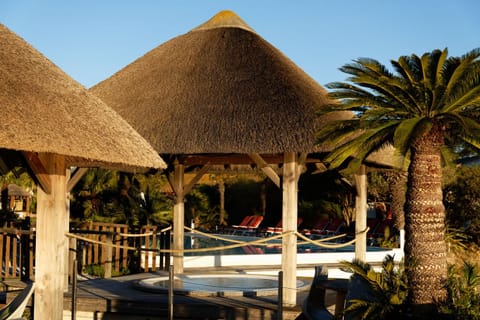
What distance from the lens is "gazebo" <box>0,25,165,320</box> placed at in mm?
7961

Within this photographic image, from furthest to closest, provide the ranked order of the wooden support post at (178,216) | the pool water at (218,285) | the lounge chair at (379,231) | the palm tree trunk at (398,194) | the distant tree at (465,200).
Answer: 1. the distant tree at (465,200)
2. the lounge chair at (379,231)
3. the palm tree trunk at (398,194)
4. the wooden support post at (178,216)
5. the pool water at (218,285)

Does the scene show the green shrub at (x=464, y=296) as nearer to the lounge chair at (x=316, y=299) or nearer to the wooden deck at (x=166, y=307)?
the lounge chair at (x=316, y=299)

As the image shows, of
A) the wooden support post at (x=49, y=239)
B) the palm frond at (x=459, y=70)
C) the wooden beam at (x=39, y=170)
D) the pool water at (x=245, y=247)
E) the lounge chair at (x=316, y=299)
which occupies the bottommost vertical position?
the pool water at (x=245, y=247)

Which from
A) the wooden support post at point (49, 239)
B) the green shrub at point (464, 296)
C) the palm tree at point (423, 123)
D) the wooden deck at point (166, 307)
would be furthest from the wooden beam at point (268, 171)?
the wooden support post at point (49, 239)

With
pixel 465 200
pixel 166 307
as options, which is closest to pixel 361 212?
pixel 166 307

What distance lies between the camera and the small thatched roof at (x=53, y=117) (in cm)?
779

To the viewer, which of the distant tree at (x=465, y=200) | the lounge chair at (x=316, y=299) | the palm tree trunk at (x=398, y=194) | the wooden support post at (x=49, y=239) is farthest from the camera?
the distant tree at (x=465, y=200)

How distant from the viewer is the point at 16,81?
8344 millimetres

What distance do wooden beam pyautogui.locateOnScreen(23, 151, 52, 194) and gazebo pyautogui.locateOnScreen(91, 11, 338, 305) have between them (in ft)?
12.1

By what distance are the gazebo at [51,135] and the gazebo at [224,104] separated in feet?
8.97

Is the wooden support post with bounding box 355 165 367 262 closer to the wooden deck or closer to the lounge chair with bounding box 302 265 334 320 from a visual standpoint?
the wooden deck

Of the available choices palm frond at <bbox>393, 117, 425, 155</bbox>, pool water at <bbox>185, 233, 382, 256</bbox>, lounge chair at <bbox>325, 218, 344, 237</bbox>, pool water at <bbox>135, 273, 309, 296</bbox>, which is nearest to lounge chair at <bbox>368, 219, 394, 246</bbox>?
lounge chair at <bbox>325, 218, 344, 237</bbox>

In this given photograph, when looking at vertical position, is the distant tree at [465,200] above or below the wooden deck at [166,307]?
above

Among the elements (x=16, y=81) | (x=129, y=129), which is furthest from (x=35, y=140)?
(x=129, y=129)
